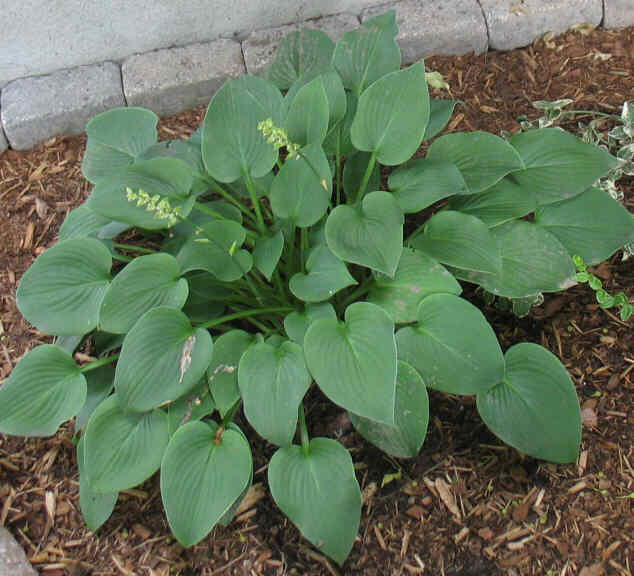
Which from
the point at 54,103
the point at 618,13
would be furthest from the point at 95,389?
the point at 618,13

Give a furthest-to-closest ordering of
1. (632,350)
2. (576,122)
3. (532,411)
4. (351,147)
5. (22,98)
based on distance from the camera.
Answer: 1. (22,98)
2. (576,122)
3. (351,147)
4. (632,350)
5. (532,411)

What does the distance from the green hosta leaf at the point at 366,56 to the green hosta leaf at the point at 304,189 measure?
0.50 metres

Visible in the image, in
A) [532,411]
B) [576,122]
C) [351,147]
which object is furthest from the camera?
[576,122]

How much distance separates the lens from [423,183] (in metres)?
1.97

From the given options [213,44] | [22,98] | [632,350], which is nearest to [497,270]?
[632,350]

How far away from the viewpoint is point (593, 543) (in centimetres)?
174

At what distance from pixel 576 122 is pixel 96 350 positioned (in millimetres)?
1961

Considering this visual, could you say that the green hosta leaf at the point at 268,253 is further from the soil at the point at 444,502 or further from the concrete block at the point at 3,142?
the concrete block at the point at 3,142

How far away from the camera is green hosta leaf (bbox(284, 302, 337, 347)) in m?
1.81

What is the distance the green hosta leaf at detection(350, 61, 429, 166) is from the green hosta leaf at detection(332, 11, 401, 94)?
34 centimetres

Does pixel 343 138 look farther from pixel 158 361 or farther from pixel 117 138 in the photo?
pixel 158 361

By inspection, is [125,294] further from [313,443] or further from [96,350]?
[313,443]

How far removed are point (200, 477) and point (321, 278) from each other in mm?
603

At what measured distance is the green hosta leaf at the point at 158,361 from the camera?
167 centimetres
